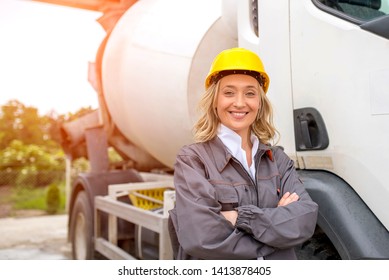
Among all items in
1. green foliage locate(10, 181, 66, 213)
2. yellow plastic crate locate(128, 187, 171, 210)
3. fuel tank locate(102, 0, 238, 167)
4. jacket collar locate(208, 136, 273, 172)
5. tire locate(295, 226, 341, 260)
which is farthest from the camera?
green foliage locate(10, 181, 66, 213)

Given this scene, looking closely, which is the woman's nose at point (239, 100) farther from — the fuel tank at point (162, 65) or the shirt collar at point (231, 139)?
the fuel tank at point (162, 65)

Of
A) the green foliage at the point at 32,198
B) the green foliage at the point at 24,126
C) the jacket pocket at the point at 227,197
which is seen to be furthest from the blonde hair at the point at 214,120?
the green foliage at the point at 32,198

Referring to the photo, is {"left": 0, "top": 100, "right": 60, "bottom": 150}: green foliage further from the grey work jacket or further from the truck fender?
the truck fender

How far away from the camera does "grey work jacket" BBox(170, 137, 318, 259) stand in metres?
1.33

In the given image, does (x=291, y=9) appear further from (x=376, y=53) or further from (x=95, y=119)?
(x=95, y=119)

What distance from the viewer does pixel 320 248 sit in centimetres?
182

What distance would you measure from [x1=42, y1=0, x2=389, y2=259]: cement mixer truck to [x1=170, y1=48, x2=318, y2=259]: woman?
0.28 meters

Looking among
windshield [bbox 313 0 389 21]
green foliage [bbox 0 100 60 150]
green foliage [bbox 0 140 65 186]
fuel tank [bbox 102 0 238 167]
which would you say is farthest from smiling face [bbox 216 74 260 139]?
green foliage [bbox 0 140 65 186]

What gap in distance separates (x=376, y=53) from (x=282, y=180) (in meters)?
0.57

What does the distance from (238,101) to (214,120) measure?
0.12m

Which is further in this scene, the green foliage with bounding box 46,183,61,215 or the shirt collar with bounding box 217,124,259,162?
the green foliage with bounding box 46,183,61,215

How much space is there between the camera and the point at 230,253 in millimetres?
1335

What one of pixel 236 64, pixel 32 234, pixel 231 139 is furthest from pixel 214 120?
pixel 32 234

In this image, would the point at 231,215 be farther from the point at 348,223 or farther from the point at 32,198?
the point at 32,198
